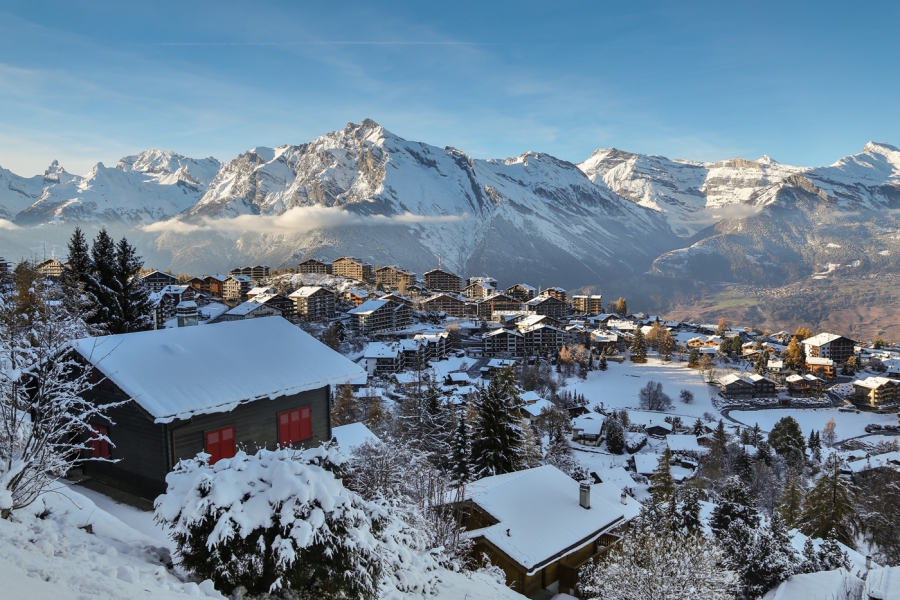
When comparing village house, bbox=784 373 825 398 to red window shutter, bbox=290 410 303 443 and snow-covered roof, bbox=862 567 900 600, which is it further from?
red window shutter, bbox=290 410 303 443

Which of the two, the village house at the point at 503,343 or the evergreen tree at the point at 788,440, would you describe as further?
the village house at the point at 503,343

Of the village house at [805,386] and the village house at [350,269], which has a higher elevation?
the village house at [350,269]

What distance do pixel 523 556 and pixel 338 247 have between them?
538 feet

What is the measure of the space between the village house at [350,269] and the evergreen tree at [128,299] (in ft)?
304

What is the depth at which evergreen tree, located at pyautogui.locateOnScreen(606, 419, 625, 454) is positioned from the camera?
49812 mm

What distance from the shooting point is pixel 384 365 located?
5969 centimetres

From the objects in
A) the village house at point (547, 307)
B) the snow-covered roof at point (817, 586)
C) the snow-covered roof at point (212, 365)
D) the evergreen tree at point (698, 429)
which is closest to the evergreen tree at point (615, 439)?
the evergreen tree at point (698, 429)

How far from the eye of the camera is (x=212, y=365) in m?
12.2

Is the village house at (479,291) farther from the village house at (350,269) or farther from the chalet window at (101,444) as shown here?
the chalet window at (101,444)

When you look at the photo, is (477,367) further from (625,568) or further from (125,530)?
(125,530)

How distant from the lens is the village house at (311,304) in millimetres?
76938

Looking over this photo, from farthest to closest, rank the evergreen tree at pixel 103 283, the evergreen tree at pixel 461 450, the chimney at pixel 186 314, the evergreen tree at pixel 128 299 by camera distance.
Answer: the evergreen tree at pixel 461 450
the evergreen tree at pixel 128 299
the evergreen tree at pixel 103 283
the chimney at pixel 186 314

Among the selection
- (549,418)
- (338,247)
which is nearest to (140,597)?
(549,418)

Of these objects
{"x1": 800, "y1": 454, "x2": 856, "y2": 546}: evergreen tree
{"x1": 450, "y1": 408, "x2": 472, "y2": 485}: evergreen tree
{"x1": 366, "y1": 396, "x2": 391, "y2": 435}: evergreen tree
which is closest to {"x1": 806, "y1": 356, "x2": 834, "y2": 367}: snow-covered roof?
{"x1": 800, "y1": 454, "x2": 856, "y2": 546}: evergreen tree
